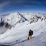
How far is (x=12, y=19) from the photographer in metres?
184

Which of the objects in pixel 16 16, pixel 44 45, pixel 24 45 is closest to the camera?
pixel 44 45

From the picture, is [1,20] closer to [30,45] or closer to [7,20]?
[7,20]

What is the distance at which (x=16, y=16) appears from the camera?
182m

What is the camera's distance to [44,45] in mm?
18625

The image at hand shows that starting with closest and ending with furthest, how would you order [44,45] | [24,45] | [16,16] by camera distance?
[44,45], [24,45], [16,16]

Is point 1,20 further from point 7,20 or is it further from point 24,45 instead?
point 24,45

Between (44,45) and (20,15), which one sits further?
(20,15)

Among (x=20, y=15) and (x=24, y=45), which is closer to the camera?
(x=24, y=45)

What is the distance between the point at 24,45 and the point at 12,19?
540ft

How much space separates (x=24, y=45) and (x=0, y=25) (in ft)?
568

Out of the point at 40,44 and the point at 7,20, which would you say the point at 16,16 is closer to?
the point at 7,20

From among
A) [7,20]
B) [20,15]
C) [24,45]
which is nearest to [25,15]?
[20,15]

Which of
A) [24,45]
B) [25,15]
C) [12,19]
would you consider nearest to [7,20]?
[12,19]

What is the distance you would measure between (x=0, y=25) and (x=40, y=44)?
174 metres
